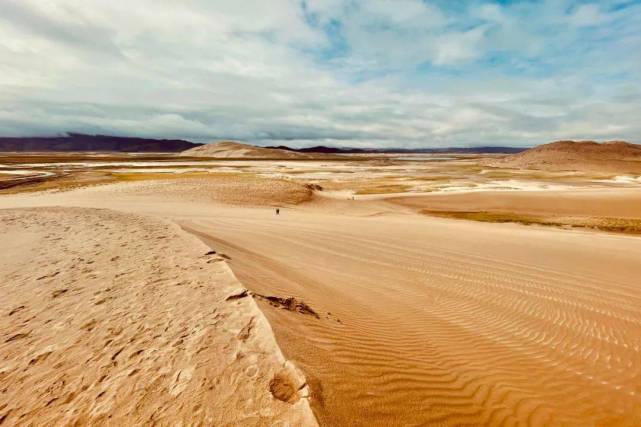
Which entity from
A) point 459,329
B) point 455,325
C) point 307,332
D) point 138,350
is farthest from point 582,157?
point 138,350

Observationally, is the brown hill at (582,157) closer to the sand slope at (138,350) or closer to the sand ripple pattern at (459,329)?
the sand ripple pattern at (459,329)

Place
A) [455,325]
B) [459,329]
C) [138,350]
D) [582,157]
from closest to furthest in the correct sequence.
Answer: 1. [138,350]
2. [459,329]
3. [455,325]
4. [582,157]

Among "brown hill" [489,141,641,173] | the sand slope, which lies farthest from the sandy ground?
"brown hill" [489,141,641,173]

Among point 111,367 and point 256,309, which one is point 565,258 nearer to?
point 256,309

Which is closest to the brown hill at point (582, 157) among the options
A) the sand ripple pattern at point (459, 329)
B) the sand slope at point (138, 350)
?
the sand ripple pattern at point (459, 329)

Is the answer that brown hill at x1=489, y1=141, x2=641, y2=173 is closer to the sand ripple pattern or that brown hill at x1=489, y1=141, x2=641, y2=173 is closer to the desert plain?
the sand ripple pattern

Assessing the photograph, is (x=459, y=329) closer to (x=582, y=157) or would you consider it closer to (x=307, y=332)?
(x=307, y=332)

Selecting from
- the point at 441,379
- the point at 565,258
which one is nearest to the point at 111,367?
the point at 441,379
